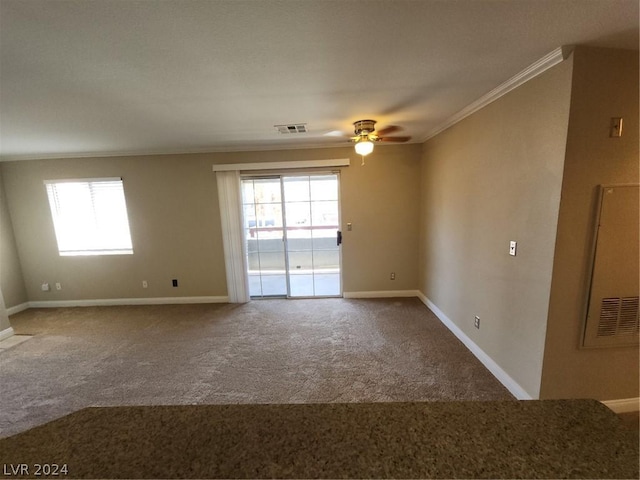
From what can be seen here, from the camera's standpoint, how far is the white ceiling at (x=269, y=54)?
1.21 m

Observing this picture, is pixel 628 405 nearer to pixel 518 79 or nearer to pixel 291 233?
pixel 518 79

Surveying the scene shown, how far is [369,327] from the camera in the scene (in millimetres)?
3400

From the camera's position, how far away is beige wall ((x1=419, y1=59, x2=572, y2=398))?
1808 millimetres

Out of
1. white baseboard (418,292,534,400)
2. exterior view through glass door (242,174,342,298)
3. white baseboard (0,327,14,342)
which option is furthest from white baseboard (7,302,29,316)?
white baseboard (418,292,534,400)

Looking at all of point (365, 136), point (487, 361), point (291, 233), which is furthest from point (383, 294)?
point (365, 136)

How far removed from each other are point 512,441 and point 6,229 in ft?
21.3

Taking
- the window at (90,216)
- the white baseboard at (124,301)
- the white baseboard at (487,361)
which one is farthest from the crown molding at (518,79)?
the window at (90,216)

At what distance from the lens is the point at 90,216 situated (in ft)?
14.2

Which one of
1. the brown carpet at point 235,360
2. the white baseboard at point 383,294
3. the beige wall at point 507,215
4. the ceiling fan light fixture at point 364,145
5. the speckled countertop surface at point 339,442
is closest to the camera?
the speckled countertop surface at point 339,442

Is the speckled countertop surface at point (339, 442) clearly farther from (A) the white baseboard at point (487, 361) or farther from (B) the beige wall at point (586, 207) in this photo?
(A) the white baseboard at point (487, 361)

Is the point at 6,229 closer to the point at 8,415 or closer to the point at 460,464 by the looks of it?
the point at 8,415

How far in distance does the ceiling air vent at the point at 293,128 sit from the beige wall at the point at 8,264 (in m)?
4.61

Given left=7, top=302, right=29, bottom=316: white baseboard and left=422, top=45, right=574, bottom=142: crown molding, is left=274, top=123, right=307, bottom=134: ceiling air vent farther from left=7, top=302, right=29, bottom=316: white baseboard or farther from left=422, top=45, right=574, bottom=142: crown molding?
left=7, top=302, right=29, bottom=316: white baseboard

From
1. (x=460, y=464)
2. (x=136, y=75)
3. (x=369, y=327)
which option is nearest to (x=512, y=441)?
(x=460, y=464)
